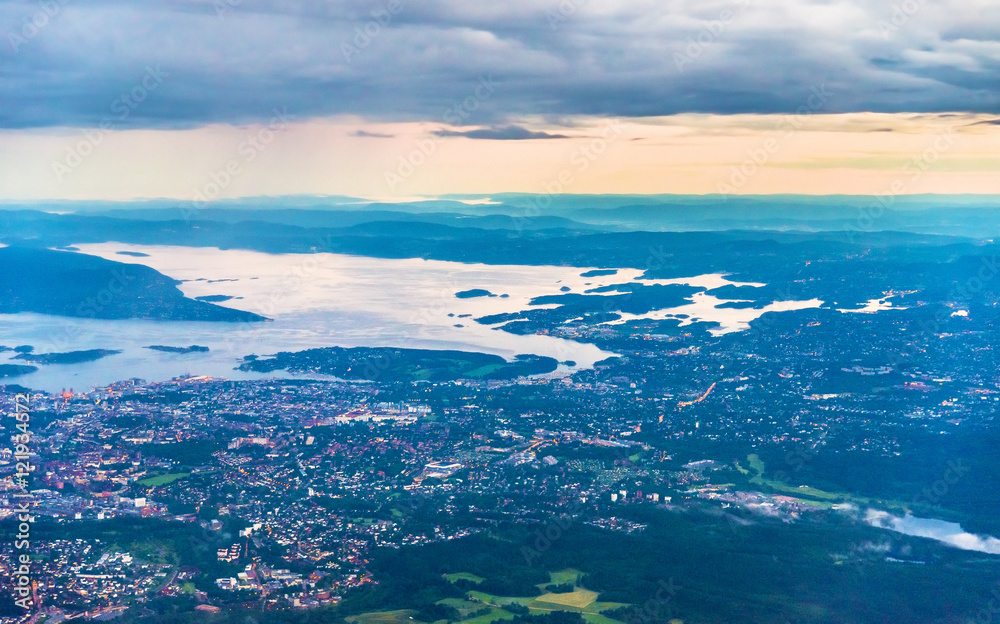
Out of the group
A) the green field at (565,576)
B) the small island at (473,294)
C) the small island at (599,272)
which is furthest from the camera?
the small island at (599,272)

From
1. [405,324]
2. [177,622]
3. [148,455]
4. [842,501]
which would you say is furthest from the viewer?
[405,324]

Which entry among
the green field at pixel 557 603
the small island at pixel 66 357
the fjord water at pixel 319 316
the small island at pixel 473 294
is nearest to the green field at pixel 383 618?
the green field at pixel 557 603

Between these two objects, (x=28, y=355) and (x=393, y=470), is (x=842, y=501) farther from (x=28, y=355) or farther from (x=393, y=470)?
(x=28, y=355)

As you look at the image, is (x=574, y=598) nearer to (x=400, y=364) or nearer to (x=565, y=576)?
(x=565, y=576)

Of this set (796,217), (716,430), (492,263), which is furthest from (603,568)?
(796,217)

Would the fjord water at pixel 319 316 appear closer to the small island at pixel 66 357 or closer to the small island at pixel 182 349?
the small island at pixel 182 349

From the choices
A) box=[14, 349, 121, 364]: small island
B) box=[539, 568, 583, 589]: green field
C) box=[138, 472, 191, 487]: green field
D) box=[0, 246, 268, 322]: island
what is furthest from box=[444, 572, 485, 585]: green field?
box=[0, 246, 268, 322]: island

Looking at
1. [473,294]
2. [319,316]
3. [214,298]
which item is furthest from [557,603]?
[473,294]
